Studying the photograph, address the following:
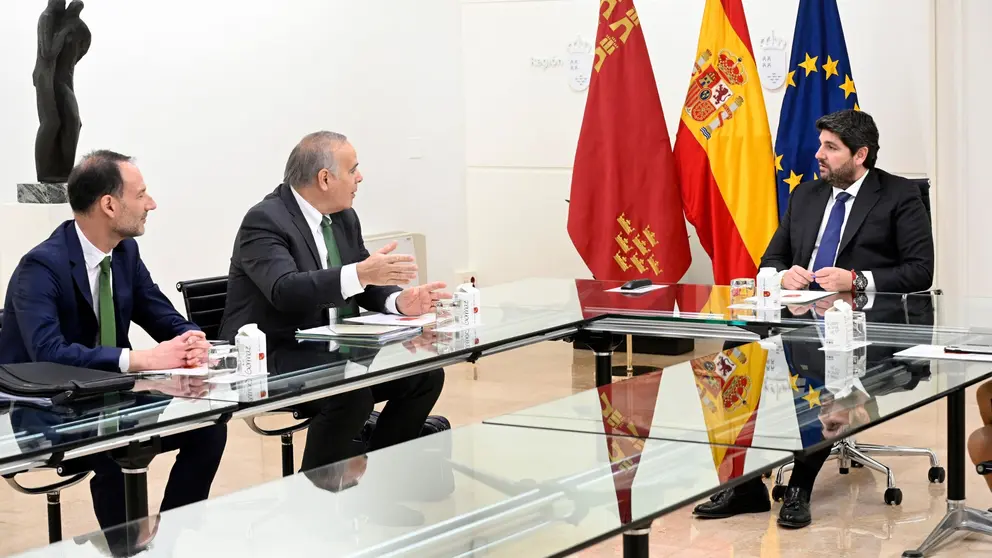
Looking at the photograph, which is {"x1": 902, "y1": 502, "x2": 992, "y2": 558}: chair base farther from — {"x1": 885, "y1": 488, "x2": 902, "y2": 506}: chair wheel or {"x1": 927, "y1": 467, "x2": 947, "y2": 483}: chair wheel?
{"x1": 927, "y1": 467, "x2": 947, "y2": 483}: chair wheel

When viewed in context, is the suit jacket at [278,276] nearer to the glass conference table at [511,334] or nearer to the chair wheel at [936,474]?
the glass conference table at [511,334]

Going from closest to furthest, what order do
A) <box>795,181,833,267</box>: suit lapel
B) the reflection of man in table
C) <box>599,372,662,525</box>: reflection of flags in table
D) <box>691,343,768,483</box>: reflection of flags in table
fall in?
1. <box>599,372,662,525</box>: reflection of flags in table
2. <box>691,343,768,483</box>: reflection of flags in table
3. the reflection of man in table
4. <box>795,181,833,267</box>: suit lapel

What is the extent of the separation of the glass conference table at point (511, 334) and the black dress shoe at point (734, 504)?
0.58 metres

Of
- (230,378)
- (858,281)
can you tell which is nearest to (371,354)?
(230,378)

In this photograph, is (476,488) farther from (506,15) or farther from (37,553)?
(506,15)

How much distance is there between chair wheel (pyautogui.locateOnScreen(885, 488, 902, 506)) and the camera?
4254 mm

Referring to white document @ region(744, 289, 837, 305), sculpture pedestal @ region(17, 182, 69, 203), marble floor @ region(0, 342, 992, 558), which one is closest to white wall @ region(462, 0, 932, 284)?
marble floor @ region(0, 342, 992, 558)

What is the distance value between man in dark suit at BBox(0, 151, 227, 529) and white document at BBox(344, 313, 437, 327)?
562mm

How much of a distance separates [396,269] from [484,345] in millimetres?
491

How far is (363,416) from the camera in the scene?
12.5ft

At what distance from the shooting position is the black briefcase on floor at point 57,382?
109 inches

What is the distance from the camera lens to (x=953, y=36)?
21.5ft

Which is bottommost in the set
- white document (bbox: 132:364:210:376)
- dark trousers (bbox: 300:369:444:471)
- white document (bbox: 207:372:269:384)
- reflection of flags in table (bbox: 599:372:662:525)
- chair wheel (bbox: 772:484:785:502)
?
chair wheel (bbox: 772:484:785:502)

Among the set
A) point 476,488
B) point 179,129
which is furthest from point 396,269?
point 179,129
